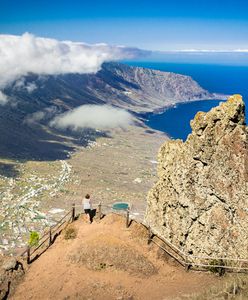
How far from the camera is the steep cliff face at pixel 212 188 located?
42544mm

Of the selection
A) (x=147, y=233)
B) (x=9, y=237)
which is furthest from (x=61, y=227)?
(x=9, y=237)

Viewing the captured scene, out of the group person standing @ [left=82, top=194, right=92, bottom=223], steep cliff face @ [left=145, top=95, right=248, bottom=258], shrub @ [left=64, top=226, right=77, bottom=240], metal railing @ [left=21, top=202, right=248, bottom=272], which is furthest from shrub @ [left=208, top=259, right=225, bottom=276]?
shrub @ [left=64, top=226, right=77, bottom=240]

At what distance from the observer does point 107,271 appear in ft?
130

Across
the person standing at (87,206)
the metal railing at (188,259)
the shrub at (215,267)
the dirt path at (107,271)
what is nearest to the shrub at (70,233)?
the dirt path at (107,271)

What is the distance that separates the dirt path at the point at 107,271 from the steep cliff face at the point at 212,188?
4952 mm

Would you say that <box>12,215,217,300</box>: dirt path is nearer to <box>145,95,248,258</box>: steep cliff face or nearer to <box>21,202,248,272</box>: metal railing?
<box>21,202,248,272</box>: metal railing

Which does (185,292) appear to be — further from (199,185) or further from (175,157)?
(175,157)

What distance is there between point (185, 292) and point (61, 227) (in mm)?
17866

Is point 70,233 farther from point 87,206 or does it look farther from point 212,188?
point 212,188

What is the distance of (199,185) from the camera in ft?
148

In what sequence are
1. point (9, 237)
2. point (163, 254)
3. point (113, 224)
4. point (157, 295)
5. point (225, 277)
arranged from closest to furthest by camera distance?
point (157, 295)
point (225, 277)
point (163, 254)
point (113, 224)
point (9, 237)

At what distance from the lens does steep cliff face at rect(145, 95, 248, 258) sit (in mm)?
42544

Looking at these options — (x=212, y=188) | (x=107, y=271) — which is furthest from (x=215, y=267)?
(x=107, y=271)

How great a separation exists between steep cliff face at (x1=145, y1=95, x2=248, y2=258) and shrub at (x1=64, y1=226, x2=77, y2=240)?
36.8 feet
